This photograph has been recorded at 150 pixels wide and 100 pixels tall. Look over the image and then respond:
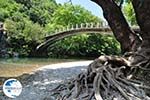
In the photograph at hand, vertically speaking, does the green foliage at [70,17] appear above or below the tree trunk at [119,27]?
above

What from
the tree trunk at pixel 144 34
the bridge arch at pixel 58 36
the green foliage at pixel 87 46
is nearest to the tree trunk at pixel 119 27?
the tree trunk at pixel 144 34

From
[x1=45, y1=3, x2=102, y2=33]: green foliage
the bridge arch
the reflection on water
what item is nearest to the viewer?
the reflection on water

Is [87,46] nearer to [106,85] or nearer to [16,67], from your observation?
[16,67]

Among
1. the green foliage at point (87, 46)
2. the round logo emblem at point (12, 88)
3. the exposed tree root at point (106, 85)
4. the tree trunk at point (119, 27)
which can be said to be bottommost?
the green foliage at point (87, 46)

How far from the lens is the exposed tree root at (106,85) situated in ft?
29.0

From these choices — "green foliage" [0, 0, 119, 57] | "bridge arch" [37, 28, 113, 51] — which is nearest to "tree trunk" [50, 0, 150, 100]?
"bridge arch" [37, 28, 113, 51]

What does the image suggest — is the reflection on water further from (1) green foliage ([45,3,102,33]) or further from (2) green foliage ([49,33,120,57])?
(1) green foliage ([45,3,102,33])

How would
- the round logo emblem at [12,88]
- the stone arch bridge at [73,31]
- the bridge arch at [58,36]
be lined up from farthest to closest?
the bridge arch at [58,36]
the stone arch bridge at [73,31]
the round logo emblem at [12,88]

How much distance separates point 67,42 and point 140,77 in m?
36.6

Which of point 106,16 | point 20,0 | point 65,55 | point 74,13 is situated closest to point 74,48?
point 65,55

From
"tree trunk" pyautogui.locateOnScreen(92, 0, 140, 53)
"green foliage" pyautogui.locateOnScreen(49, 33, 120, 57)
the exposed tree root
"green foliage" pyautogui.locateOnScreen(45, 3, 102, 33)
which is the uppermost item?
"green foliage" pyautogui.locateOnScreen(45, 3, 102, 33)

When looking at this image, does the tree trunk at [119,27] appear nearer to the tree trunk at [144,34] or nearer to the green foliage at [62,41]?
the tree trunk at [144,34]

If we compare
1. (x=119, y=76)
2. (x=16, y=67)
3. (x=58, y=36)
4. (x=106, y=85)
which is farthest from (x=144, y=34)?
(x=58, y=36)

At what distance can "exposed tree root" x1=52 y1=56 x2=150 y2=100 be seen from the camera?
29.0 ft
